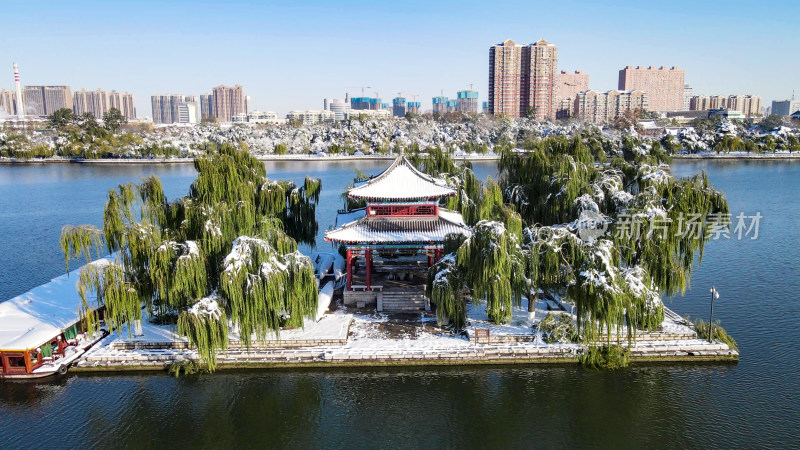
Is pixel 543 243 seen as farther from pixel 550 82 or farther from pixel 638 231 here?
pixel 550 82

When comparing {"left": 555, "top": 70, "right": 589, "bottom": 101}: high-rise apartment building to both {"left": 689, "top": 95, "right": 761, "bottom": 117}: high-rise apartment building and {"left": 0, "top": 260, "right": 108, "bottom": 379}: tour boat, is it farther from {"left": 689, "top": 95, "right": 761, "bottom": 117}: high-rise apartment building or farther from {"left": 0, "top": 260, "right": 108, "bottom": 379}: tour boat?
{"left": 0, "top": 260, "right": 108, "bottom": 379}: tour boat

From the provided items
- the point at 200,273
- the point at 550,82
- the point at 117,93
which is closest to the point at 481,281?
the point at 200,273

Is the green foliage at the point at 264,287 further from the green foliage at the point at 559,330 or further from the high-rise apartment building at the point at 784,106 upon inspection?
the high-rise apartment building at the point at 784,106

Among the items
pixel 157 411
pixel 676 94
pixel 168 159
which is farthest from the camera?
pixel 676 94

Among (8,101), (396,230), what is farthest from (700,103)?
(8,101)

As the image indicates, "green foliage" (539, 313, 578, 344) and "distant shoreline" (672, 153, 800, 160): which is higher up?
"distant shoreline" (672, 153, 800, 160)

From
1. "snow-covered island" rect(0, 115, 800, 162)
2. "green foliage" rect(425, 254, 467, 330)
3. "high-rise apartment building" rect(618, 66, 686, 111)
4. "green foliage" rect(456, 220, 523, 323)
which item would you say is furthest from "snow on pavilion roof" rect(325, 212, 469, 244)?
"high-rise apartment building" rect(618, 66, 686, 111)
